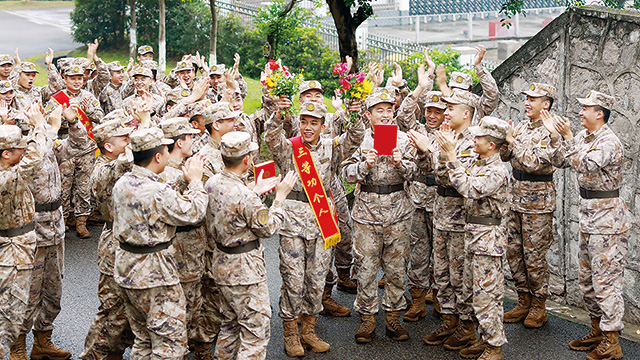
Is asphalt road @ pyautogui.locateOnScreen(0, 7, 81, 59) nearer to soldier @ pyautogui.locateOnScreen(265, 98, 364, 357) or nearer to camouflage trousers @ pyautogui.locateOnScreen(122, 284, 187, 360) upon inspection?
soldier @ pyautogui.locateOnScreen(265, 98, 364, 357)

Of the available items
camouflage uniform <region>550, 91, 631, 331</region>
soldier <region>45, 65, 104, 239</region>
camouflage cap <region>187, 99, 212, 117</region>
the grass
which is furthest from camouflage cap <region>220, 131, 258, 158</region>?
the grass

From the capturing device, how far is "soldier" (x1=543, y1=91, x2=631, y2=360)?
6.75 metres

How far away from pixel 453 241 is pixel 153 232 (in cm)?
306

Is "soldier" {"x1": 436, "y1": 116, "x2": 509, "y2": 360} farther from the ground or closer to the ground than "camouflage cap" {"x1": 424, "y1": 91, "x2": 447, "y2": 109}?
closer to the ground

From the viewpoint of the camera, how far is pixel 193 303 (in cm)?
645

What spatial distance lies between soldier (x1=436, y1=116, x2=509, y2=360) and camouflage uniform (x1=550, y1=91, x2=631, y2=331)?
89 cm

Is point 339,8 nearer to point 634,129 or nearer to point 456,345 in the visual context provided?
point 634,129

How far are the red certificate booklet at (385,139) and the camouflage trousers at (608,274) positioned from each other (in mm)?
2120

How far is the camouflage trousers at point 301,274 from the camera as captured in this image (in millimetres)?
6938

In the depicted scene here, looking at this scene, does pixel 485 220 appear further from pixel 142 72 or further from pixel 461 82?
→ pixel 142 72

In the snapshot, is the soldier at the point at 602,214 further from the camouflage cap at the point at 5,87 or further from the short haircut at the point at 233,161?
the camouflage cap at the point at 5,87

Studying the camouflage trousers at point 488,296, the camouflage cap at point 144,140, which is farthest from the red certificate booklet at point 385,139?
the camouflage cap at point 144,140

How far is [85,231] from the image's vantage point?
10.2m

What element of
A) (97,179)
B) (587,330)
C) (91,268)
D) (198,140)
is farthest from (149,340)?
(587,330)
